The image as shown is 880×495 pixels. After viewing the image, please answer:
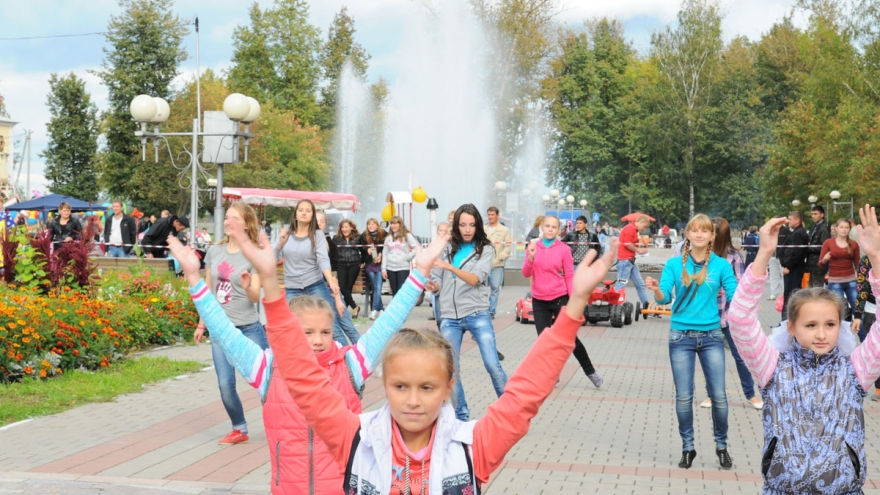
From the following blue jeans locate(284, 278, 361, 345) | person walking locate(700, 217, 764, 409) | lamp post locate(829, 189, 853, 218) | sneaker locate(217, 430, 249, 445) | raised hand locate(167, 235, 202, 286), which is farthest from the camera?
lamp post locate(829, 189, 853, 218)

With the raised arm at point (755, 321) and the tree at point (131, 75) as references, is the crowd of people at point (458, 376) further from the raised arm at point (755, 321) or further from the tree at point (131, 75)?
the tree at point (131, 75)

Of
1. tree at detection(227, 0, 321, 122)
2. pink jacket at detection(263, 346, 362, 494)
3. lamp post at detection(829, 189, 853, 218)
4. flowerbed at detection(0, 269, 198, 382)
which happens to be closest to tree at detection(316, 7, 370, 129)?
tree at detection(227, 0, 321, 122)

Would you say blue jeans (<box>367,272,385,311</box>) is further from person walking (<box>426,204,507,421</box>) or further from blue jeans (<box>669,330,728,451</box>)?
blue jeans (<box>669,330,728,451</box>)

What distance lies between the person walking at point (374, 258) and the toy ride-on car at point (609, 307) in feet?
12.2

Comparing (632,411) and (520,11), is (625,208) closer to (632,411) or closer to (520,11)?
(520,11)

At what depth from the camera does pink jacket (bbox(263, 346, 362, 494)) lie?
3650 mm

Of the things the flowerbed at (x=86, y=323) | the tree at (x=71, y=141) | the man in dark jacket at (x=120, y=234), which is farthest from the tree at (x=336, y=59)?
the flowerbed at (x=86, y=323)

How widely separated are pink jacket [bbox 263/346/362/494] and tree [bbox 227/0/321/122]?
65104 millimetres

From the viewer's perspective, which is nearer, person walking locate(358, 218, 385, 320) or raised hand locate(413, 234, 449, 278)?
raised hand locate(413, 234, 449, 278)

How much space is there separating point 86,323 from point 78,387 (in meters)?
1.44

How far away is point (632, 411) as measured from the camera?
9.63 m

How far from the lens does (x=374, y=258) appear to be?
741 inches

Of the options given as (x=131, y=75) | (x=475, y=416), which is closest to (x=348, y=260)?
(x=475, y=416)

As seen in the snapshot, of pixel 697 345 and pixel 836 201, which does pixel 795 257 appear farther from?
pixel 836 201
